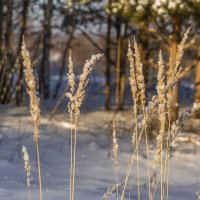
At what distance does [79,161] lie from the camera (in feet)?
20.4

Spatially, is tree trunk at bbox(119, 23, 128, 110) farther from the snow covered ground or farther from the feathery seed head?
the feathery seed head

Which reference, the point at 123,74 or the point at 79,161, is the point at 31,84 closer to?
the point at 79,161

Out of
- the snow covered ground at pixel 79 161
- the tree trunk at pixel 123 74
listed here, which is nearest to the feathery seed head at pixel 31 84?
the snow covered ground at pixel 79 161

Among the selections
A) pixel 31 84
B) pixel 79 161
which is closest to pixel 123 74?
pixel 79 161

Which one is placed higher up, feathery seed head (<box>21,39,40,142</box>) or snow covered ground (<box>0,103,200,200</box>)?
feathery seed head (<box>21,39,40,142</box>)

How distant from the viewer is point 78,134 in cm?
835

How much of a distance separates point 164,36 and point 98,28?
4.91m

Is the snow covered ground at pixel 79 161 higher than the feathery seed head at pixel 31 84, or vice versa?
the feathery seed head at pixel 31 84

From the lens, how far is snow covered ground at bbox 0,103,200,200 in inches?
161

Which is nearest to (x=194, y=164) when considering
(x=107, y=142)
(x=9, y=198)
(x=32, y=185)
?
(x=107, y=142)

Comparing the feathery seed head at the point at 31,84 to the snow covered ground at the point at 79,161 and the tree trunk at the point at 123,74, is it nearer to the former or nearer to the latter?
the snow covered ground at the point at 79,161

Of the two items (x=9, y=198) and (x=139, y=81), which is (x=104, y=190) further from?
(x=139, y=81)

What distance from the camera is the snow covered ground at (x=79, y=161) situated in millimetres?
4094

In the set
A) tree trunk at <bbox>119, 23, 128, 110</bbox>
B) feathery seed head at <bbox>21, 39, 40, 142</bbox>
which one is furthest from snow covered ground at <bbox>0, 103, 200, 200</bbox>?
tree trunk at <bbox>119, 23, 128, 110</bbox>
